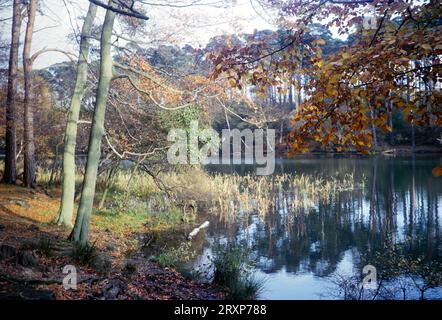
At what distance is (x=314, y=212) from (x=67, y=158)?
844cm

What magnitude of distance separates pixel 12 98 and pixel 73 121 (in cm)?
538

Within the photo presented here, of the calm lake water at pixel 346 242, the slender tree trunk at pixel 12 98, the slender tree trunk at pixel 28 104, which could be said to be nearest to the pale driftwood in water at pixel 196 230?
the calm lake water at pixel 346 242

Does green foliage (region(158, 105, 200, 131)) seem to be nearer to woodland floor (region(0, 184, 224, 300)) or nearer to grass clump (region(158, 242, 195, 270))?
woodland floor (region(0, 184, 224, 300))

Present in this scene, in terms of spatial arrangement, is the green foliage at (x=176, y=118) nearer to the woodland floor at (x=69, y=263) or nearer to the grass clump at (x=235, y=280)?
the woodland floor at (x=69, y=263)

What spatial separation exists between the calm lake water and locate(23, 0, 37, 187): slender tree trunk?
7.03m

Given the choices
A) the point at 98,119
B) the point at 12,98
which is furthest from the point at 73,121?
the point at 12,98

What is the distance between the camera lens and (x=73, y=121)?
916cm

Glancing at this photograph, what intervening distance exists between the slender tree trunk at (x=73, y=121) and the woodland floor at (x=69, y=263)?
1.95 ft

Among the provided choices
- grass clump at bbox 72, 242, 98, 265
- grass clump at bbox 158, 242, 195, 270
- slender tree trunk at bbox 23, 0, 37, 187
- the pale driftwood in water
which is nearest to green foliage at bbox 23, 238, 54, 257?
grass clump at bbox 72, 242, 98, 265

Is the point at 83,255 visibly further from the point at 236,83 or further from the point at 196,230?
the point at 196,230

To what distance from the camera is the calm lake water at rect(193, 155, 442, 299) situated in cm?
695

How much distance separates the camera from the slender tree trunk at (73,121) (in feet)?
28.7

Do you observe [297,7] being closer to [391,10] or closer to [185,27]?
[391,10]
